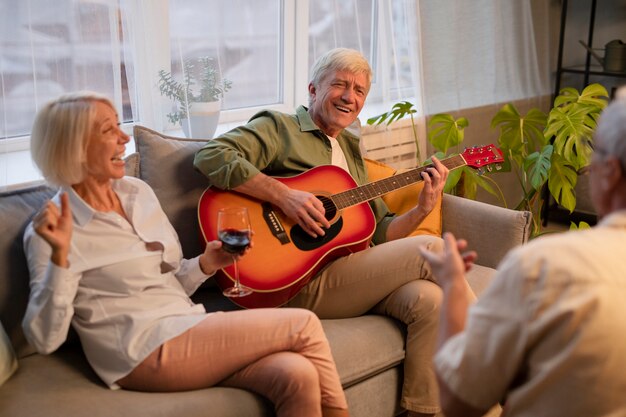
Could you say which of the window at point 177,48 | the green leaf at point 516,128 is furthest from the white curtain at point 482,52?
the green leaf at point 516,128

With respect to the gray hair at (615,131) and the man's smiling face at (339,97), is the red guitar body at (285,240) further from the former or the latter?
the gray hair at (615,131)

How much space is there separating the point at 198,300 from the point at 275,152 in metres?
0.55

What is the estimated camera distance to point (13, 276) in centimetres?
195

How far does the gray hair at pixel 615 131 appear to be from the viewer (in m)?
1.11

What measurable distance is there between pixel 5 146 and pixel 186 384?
3.60 ft

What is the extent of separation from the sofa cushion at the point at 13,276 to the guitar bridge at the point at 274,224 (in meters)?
0.70

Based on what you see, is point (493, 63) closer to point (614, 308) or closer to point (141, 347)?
point (141, 347)

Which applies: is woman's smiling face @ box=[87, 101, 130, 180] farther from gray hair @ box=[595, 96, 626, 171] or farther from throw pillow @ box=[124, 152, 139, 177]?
gray hair @ box=[595, 96, 626, 171]

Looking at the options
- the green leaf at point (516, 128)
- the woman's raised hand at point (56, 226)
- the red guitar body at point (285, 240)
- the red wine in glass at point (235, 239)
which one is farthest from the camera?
the green leaf at point (516, 128)

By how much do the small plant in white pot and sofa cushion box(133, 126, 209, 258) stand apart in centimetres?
50

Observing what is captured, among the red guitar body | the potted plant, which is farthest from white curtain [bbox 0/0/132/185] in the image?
the potted plant

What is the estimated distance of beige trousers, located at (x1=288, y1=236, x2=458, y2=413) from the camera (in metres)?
2.18

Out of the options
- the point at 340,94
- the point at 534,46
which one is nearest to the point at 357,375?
the point at 340,94

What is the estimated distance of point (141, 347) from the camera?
1.80m
